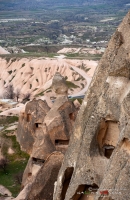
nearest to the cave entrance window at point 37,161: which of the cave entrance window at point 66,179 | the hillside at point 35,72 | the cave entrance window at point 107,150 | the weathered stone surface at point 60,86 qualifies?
the weathered stone surface at point 60,86

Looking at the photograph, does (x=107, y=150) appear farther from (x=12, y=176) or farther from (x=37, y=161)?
(x=12, y=176)

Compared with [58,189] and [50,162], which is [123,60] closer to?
[58,189]

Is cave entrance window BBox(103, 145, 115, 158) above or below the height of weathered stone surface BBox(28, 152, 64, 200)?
above

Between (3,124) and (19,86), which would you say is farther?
(19,86)

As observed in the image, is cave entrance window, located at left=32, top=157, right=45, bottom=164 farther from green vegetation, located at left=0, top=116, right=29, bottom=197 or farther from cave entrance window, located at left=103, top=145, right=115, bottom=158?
cave entrance window, located at left=103, top=145, right=115, bottom=158

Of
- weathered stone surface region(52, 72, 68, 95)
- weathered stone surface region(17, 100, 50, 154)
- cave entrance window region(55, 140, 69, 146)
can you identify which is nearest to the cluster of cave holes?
cave entrance window region(55, 140, 69, 146)

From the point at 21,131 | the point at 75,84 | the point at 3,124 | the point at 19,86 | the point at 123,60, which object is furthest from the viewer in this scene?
the point at 19,86

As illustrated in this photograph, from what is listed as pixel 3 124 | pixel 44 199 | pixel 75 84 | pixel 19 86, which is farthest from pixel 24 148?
pixel 19 86

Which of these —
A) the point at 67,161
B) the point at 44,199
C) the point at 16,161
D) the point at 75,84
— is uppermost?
the point at 67,161
